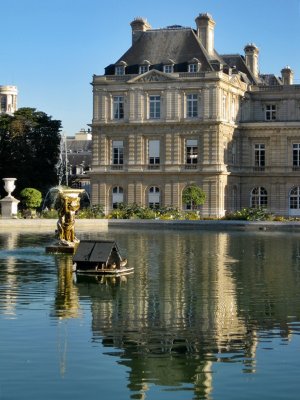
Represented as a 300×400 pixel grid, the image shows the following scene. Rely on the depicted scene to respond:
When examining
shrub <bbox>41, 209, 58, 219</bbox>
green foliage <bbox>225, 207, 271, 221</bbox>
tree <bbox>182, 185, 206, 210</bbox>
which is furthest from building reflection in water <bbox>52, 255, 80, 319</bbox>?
tree <bbox>182, 185, 206, 210</bbox>

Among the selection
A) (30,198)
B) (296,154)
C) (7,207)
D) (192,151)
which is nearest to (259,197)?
(296,154)

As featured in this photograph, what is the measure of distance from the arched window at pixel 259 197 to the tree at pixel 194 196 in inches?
242

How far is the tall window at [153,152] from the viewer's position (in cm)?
6512

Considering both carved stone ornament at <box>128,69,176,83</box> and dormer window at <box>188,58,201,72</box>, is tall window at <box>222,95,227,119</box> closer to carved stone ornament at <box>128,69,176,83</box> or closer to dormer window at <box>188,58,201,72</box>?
dormer window at <box>188,58,201,72</box>

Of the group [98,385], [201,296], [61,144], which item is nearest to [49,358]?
[98,385]

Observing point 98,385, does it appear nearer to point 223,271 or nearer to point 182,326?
point 182,326

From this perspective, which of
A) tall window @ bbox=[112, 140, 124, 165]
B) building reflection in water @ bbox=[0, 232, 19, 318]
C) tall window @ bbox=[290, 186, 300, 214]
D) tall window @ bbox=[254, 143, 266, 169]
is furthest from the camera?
tall window @ bbox=[254, 143, 266, 169]

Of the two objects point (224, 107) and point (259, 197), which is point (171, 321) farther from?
point (259, 197)

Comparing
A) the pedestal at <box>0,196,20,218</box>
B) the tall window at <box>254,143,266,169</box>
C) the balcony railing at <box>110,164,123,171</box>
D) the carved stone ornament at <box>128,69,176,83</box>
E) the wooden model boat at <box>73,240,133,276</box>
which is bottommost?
the wooden model boat at <box>73,240,133,276</box>

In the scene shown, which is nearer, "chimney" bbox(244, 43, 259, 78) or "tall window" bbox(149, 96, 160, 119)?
"tall window" bbox(149, 96, 160, 119)

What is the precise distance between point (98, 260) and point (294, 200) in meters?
44.1

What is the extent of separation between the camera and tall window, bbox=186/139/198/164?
6431 cm

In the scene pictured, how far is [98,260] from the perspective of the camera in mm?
23953

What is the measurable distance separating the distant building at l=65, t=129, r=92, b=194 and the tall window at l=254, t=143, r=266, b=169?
20.7 metres
